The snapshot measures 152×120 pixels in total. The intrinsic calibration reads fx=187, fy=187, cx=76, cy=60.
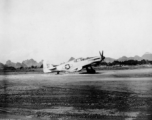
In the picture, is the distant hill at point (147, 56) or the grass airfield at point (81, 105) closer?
the grass airfield at point (81, 105)

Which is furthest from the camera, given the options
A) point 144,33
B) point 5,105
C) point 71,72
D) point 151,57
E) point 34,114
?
point 71,72

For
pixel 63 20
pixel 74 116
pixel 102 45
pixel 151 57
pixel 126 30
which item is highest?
pixel 63 20

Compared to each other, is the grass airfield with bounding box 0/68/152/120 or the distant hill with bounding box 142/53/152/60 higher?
the distant hill with bounding box 142/53/152/60

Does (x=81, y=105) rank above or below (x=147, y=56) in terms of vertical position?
below

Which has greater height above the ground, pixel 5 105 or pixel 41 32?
pixel 41 32

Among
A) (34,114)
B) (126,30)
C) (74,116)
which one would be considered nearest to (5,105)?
(34,114)

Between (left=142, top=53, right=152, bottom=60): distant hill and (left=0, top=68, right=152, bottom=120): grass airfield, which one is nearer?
(left=0, top=68, right=152, bottom=120): grass airfield

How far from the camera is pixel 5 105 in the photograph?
543 centimetres

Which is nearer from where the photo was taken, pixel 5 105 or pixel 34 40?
pixel 5 105

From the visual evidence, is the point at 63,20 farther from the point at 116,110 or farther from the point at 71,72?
the point at 71,72

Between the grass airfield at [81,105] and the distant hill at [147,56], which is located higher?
the distant hill at [147,56]

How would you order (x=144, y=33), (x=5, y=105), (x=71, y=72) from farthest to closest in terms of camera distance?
(x=71, y=72) < (x=144, y=33) < (x=5, y=105)

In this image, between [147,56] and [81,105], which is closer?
[81,105]

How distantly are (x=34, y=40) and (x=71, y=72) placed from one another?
8.02m
